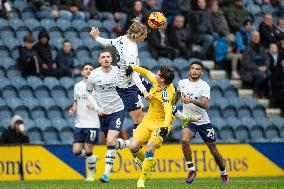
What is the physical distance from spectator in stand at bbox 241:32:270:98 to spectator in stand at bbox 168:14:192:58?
160 cm

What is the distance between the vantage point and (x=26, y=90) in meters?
23.9

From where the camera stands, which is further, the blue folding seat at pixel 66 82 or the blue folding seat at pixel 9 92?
the blue folding seat at pixel 66 82

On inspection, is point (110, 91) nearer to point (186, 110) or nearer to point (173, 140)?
point (186, 110)

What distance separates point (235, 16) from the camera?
28125 millimetres

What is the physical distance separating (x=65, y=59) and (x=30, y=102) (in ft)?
5.35

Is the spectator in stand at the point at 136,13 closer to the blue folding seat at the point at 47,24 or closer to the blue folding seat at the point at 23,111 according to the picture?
the blue folding seat at the point at 47,24

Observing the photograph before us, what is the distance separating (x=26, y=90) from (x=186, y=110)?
5.78 metres

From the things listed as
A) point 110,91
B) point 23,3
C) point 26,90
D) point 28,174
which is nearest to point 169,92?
point 110,91

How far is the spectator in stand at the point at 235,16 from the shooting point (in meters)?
28.1

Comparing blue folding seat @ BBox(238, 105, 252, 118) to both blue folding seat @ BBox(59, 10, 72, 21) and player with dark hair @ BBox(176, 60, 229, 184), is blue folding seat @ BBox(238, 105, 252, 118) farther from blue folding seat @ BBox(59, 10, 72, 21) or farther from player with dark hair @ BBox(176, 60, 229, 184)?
player with dark hair @ BBox(176, 60, 229, 184)

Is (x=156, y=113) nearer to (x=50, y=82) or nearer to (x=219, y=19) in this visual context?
(x=50, y=82)

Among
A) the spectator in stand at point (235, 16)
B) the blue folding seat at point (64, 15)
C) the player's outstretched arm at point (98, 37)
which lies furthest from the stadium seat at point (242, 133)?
the player's outstretched arm at point (98, 37)

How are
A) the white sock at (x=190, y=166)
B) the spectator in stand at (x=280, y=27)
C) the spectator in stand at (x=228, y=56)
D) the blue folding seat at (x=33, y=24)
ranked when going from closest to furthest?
the white sock at (x=190, y=166)
the blue folding seat at (x=33, y=24)
the spectator in stand at (x=228, y=56)
the spectator in stand at (x=280, y=27)

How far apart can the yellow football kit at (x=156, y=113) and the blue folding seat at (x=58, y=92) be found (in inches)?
266
